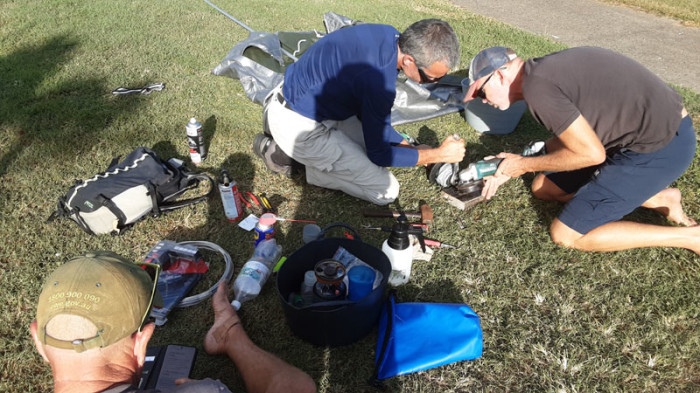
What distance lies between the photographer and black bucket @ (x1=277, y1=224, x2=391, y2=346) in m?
2.11

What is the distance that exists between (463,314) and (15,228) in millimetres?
3261

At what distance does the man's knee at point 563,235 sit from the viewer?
2984mm

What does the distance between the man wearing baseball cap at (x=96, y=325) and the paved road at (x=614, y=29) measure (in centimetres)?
754

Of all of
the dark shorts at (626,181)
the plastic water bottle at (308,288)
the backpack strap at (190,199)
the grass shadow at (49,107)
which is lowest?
the grass shadow at (49,107)

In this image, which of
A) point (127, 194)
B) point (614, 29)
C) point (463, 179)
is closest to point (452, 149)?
point (463, 179)

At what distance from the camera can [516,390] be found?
7.27 feet

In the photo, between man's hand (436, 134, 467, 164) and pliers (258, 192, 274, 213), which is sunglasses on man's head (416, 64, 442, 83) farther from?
pliers (258, 192, 274, 213)

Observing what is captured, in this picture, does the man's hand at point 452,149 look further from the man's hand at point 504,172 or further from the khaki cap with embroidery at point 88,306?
the khaki cap with embroidery at point 88,306

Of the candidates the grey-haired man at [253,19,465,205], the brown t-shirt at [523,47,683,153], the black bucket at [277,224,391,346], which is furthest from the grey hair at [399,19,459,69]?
the black bucket at [277,224,391,346]

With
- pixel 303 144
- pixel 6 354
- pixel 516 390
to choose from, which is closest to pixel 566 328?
pixel 516 390

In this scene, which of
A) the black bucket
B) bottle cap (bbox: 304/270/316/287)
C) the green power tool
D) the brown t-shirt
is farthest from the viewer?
the green power tool

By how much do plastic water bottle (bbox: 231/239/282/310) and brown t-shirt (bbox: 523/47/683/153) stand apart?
1959 mm

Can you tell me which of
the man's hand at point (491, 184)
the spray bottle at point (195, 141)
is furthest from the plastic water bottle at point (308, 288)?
the spray bottle at point (195, 141)

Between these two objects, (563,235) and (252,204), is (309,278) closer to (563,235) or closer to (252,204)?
(252,204)
